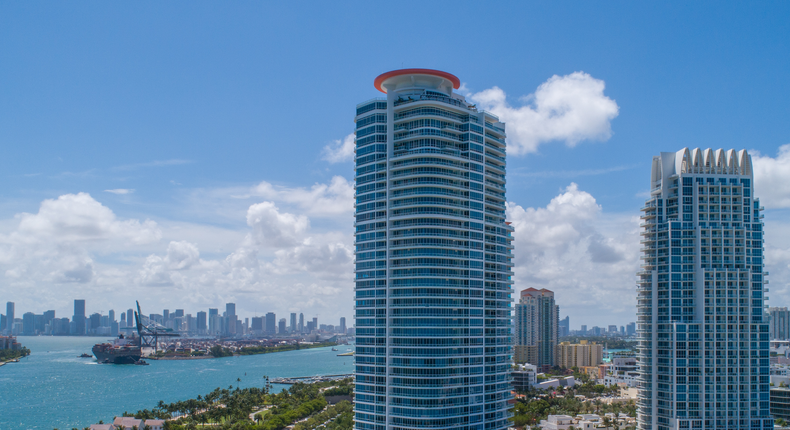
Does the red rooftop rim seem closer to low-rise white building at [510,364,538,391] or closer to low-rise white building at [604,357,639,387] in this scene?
low-rise white building at [510,364,538,391]

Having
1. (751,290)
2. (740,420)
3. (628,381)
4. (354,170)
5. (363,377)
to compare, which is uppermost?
(354,170)

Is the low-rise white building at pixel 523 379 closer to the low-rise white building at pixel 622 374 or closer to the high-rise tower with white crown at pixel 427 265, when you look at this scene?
the low-rise white building at pixel 622 374

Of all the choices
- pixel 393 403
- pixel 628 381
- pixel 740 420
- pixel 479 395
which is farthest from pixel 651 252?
pixel 628 381

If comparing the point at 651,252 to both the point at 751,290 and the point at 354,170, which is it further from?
the point at 354,170

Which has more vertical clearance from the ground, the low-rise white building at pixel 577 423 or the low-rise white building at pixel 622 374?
the low-rise white building at pixel 577 423

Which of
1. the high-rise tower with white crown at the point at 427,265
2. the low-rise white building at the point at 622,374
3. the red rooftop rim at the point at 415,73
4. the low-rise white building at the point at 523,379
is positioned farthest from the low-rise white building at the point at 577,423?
the red rooftop rim at the point at 415,73

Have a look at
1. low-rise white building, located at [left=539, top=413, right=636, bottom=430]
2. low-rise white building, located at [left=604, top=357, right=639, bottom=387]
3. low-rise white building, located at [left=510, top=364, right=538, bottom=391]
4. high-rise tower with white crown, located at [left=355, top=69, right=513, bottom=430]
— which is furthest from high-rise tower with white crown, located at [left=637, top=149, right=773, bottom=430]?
low-rise white building, located at [left=604, top=357, right=639, bottom=387]
